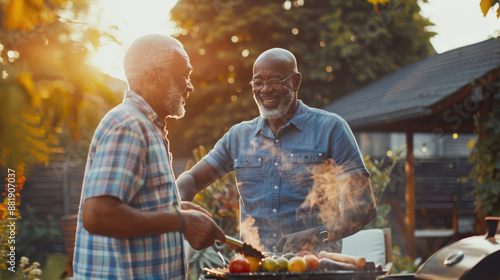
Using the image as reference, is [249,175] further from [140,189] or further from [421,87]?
[421,87]

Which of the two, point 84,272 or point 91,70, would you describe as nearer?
point 91,70

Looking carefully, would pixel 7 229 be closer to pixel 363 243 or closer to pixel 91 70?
pixel 363 243

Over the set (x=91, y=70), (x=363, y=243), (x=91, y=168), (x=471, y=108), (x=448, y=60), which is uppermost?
(x=448, y=60)

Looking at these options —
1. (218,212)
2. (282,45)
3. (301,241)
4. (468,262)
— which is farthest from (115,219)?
(282,45)

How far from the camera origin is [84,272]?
2.18 meters

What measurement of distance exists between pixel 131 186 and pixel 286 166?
4.49 feet

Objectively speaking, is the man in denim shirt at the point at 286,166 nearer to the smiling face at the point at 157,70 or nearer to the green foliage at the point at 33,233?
the smiling face at the point at 157,70

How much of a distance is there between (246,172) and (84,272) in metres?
1.36

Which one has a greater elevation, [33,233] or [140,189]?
[140,189]

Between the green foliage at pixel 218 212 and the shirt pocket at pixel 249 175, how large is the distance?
379 cm

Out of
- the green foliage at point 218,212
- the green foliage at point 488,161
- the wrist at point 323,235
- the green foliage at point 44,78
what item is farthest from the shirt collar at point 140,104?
the green foliage at point 488,161

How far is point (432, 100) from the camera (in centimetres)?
889

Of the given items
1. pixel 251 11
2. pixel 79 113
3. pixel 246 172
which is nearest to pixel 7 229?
pixel 246 172

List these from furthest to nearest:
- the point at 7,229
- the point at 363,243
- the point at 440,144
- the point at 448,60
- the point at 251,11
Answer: the point at 440,144 < the point at 251,11 < the point at 448,60 < the point at 363,243 < the point at 7,229
